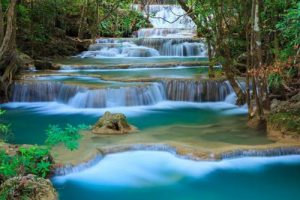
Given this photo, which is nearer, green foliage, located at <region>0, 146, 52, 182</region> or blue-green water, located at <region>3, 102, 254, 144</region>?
green foliage, located at <region>0, 146, 52, 182</region>

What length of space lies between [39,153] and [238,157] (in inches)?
127

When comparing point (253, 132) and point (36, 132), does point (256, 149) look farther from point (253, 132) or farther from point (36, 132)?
point (36, 132)

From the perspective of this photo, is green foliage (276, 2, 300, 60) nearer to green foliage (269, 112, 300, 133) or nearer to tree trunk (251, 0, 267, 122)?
tree trunk (251, 0, 267, 122)

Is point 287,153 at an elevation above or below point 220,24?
below

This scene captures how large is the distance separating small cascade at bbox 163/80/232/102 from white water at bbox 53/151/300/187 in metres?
5.02

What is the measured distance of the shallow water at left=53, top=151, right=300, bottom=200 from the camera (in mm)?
6363

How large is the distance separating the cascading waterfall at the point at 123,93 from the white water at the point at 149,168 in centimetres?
449

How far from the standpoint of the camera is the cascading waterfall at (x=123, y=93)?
12.0 meters

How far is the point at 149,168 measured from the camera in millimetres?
7105

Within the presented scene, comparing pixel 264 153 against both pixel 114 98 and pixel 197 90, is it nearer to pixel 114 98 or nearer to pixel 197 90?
pixel 197 90

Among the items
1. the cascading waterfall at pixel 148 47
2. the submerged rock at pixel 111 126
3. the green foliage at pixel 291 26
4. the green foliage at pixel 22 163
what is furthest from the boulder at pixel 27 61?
the green foliage at pixel 291 26

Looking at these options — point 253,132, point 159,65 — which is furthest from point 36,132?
point 159,65

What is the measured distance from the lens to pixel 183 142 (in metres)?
7.99

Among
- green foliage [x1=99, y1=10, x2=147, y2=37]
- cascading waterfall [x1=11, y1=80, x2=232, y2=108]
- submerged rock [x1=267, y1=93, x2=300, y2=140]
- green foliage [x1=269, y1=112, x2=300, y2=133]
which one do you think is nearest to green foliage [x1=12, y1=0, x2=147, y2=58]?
green foliage [x1=99, y1=10, x2=147, y2=37]
